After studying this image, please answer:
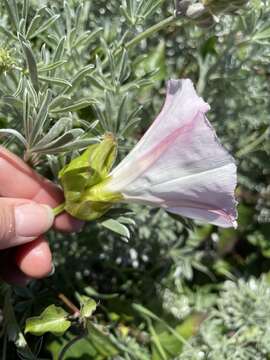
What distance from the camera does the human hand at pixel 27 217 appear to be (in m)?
0.75

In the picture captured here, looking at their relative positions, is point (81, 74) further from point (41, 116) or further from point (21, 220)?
point (21, 220)

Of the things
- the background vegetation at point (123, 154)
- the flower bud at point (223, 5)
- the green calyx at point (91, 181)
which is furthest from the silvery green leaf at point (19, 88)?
the flower bud at point (223, 5)

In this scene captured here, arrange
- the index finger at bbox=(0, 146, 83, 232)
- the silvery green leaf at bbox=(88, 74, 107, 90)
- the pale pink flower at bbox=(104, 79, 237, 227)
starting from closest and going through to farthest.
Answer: the pale pink flower at bbox=(104, 79, 237, 227) → the index finger at bbox=(0, 146, 83, 232) → the silvery green leaf at bbox=(88, 74, 107, 90)

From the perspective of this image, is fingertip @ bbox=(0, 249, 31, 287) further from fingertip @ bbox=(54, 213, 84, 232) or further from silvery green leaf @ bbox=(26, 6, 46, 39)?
silvery green leaf @ bbox=(26, 6, 46, 39)

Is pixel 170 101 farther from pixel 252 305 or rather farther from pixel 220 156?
pixel 252 305

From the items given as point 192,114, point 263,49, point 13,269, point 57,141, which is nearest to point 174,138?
point 192,114

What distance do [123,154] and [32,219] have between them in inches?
13.9

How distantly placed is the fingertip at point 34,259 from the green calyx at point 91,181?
0.08 m

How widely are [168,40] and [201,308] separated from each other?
1.71 feet

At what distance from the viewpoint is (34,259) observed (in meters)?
0.81

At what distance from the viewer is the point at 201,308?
1.27 metres

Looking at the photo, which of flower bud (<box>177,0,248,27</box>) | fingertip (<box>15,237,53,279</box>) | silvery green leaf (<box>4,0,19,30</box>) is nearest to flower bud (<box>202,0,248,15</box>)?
flower bud (<box>177,0,248,27</box>)

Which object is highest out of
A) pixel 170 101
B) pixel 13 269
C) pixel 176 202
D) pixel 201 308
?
pixel 170 101

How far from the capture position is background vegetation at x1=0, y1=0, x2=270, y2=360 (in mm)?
840
